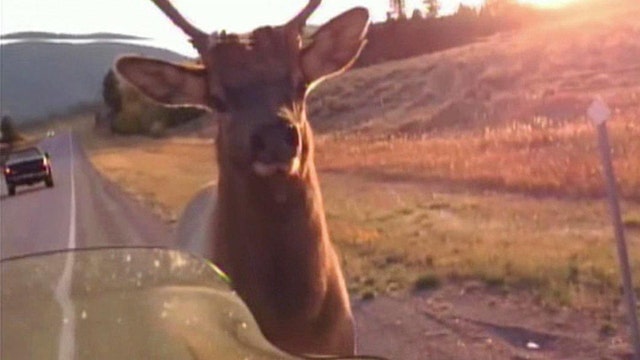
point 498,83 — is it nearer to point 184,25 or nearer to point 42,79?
point 42,79

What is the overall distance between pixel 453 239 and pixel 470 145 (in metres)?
20.7

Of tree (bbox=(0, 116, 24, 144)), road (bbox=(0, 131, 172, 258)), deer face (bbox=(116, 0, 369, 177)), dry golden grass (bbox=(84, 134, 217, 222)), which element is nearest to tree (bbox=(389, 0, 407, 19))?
dry golden grass (bbox=(84, 134, 217, 222))

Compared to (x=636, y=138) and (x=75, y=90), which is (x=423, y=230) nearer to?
(x=636, y=138)

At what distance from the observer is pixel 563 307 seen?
12.3 metres

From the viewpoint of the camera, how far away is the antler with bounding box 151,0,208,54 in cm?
787

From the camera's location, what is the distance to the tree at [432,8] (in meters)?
109

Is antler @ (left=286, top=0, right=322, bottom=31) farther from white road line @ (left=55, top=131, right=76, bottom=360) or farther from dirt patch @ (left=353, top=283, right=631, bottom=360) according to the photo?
white road line @ (left=55, top=131, right=76, bottom=360)

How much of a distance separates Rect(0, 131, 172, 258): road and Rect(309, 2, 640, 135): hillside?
596 inches

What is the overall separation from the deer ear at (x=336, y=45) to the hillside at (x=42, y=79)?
5613 centimetres

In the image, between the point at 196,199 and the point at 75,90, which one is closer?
the point at 196,199

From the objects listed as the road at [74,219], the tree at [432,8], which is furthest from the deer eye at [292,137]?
the tree at [432,8]

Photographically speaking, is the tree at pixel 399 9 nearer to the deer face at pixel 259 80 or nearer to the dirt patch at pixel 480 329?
the dirt patch at pixel 480 329

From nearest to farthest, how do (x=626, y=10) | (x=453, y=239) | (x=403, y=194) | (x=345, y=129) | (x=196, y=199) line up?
(x=196, y=199)
(x=453, y=239)
(x=403, y=194)
(x=345, y=129)
(x=626, y=10)

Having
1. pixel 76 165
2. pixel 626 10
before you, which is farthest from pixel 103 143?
pixel 626 10
